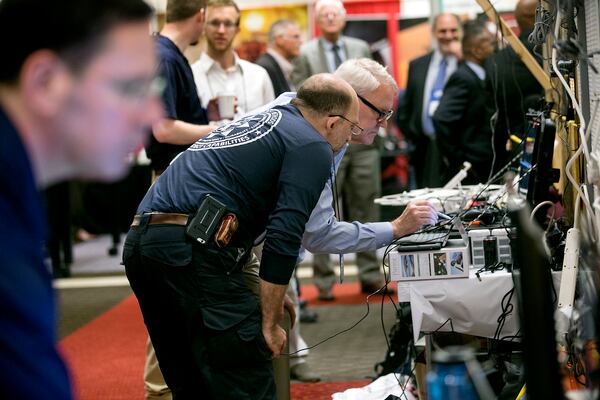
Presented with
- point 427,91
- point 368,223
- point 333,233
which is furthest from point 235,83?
point 427,91

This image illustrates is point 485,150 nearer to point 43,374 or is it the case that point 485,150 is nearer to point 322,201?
point 322,201

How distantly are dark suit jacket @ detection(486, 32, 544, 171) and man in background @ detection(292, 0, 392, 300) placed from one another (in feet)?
3.45

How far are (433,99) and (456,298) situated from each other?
3671 millimetres

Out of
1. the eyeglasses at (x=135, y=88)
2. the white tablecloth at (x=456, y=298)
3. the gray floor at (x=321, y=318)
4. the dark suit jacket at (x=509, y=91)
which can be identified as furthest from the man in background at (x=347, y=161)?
the eyeglasses at (x=135, y=88)

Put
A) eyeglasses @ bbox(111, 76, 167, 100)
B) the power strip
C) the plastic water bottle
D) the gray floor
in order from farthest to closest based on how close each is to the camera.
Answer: the gray floor
the power strip
the plastic water bottle
eyeglasses @ bbox(111, 76, 167, 100)

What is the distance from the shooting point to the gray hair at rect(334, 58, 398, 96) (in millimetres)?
3590

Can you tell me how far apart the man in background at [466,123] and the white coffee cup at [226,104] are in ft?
6.10

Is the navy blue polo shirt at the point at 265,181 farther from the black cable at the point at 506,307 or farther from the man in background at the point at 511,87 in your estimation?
the man in background at the point at 511,87

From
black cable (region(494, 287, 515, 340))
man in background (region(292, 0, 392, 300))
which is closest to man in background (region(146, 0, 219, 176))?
black cable (region(494, 287, 515, 340))

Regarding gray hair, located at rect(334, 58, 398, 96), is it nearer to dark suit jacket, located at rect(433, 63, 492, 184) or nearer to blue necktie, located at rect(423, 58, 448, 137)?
dark suit jacket, located at rect(433, 63, 492, 184)

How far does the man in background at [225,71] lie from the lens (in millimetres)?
5074

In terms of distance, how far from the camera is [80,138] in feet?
4.46

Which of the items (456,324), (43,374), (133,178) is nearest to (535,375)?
(43,374)

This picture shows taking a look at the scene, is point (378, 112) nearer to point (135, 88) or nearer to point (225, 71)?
point (225, 71)
